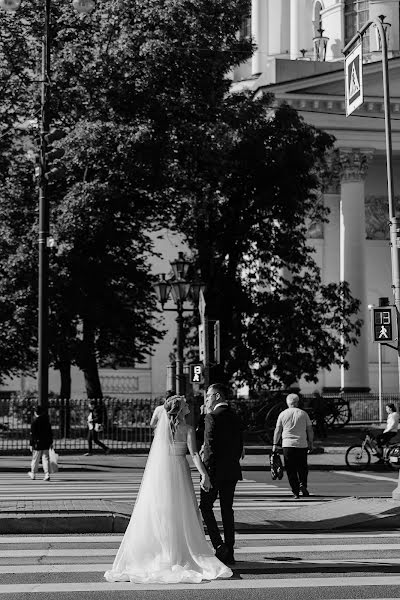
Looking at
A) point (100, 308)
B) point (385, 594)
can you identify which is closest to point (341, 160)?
point (100, 308)

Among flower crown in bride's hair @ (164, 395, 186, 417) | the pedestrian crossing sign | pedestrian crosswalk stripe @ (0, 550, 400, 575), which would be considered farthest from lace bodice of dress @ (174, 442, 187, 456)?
the pedestrian crossing sign

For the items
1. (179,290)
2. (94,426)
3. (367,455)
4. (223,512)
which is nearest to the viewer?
(223,512)

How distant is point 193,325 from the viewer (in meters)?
40.9

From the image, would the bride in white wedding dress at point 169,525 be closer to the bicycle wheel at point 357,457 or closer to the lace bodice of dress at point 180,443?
the lace bodice of dress at point 180,443

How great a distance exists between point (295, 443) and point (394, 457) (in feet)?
27.3

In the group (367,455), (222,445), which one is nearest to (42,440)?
(367,455)

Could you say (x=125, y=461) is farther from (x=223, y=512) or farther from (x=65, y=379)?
(x=223, y=512)

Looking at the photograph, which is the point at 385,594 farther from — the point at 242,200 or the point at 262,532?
the point at 242,200

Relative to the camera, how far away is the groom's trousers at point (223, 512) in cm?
1147

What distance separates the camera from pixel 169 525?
1073 centimetres

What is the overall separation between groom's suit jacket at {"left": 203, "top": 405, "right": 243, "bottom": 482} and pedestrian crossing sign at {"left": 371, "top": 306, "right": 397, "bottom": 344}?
6.92 metres

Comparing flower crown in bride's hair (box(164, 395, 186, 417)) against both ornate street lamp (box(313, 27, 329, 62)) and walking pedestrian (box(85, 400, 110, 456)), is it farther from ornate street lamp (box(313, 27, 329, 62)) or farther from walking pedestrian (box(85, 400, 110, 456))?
ornate street lamp (box(313, 27, 329, 62))

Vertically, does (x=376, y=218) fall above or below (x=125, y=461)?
above

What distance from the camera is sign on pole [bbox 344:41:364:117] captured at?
18562 millimetres
